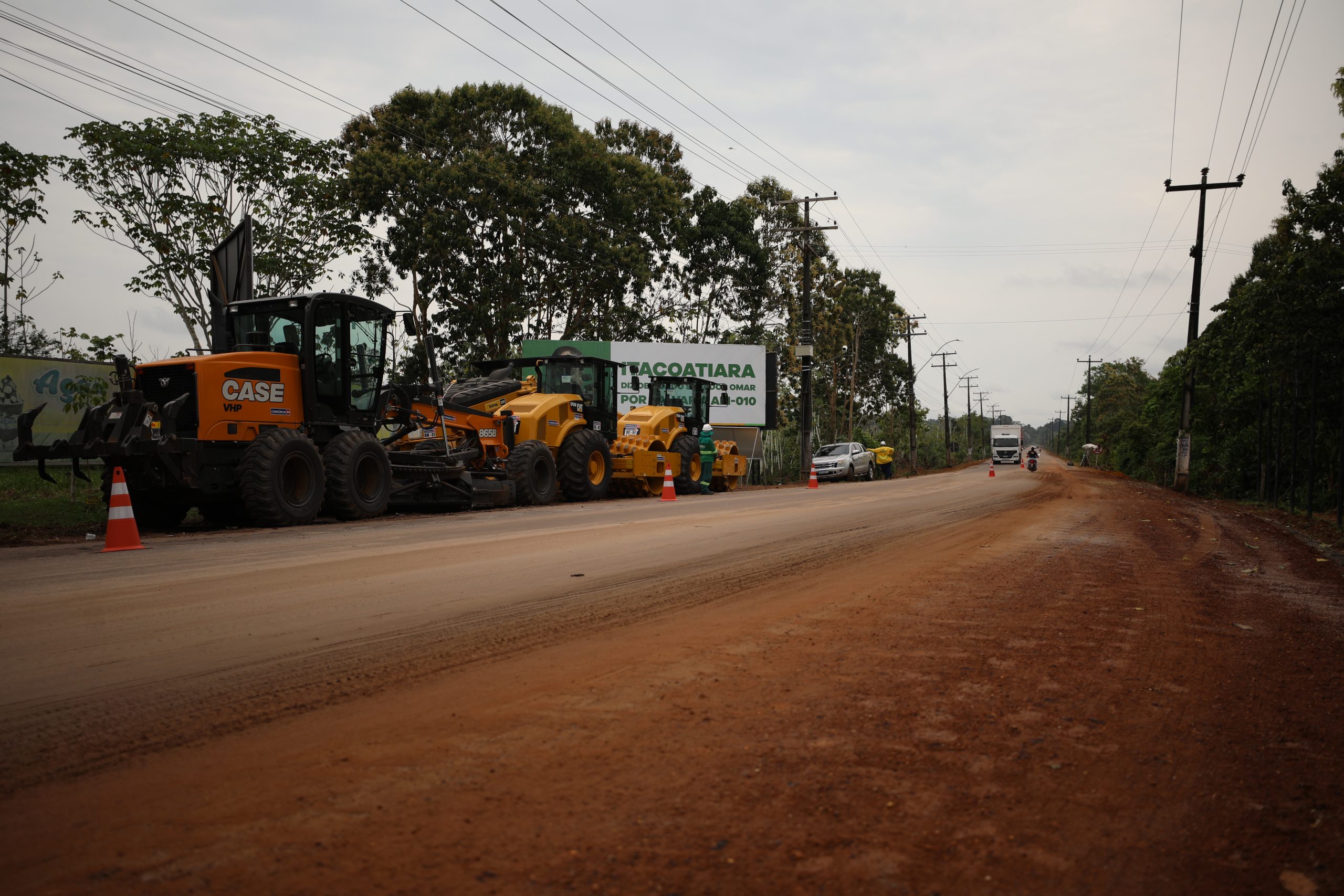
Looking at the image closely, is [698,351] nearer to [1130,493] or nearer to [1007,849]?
[1130,493]

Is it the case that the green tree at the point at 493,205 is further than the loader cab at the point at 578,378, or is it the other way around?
the green tree at the point at 493,205

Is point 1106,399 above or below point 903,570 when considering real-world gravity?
above

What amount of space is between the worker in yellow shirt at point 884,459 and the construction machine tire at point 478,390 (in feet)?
88.6

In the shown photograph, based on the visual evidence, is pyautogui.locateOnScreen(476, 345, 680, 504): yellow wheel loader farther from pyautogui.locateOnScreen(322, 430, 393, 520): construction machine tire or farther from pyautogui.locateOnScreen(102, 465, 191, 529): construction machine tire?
pyautogui.locateOnScreen(102, 465, 191, 529): construction machine tire

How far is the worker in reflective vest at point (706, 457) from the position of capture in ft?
78.5

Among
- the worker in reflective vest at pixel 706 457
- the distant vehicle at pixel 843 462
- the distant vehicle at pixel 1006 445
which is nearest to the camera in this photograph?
the worker in reflective vest at pixel 706 457

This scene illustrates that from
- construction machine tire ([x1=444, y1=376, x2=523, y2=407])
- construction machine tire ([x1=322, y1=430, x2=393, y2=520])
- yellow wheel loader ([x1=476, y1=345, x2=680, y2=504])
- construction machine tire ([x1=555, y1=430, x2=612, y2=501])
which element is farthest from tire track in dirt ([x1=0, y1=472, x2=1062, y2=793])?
construction machine tire ([x1=555, y1=430, x2=612, y2=501])

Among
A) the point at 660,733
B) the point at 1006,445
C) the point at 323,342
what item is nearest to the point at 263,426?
the point at 323,342

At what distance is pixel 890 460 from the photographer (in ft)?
143

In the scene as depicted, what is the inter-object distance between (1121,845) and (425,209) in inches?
1249

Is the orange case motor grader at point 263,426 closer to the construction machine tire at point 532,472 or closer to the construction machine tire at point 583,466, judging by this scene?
the construction machine tire at point 532,472

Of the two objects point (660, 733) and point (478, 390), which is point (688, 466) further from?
point (660, 733)

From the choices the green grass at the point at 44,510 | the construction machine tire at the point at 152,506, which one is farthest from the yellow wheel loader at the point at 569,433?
the green grass at the point at 44,510

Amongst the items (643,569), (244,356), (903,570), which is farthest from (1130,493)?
(244,356)
